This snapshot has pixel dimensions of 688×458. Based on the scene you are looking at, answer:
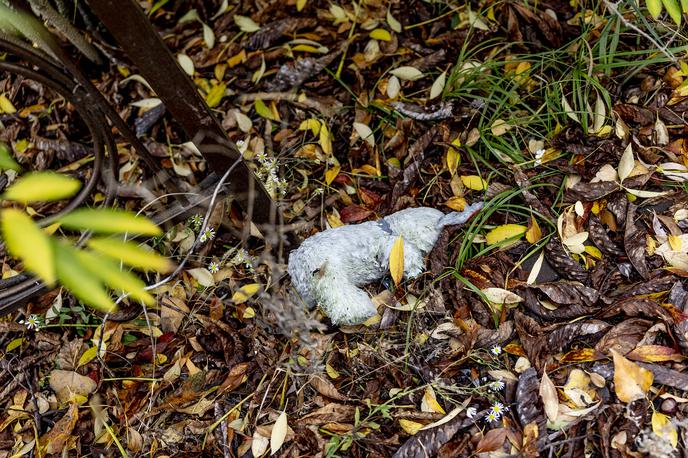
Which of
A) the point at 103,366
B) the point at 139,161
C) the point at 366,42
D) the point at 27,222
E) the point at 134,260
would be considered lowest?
the point at 103,366

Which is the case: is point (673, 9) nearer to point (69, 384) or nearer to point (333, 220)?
point (333, 220)

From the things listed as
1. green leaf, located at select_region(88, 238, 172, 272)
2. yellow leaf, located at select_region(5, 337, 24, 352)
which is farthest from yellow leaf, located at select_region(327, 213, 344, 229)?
green leaf, located at select_region(88, 238, 172, 272)

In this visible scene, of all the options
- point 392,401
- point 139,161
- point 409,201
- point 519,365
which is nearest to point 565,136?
point 409,201

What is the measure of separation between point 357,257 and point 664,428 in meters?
1.02

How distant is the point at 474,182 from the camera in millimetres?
2064

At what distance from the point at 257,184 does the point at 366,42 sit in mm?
1108

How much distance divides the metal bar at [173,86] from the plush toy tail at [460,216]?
2.11 ft

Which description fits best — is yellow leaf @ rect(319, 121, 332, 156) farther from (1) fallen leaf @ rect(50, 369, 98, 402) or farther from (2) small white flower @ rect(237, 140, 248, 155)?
(1) fallen leaf @ rect(50, 369, 98, 402)

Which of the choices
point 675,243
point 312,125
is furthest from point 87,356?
point 675,243

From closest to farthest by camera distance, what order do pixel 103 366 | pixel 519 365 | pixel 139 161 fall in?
pixel 519 365 → pixel 103 366 → pixel 139 161

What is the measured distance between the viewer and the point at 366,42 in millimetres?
2498

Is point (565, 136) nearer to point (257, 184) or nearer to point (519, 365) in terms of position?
point (519, 365)

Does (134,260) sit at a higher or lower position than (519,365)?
higher

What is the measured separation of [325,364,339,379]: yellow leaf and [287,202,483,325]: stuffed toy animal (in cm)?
16
